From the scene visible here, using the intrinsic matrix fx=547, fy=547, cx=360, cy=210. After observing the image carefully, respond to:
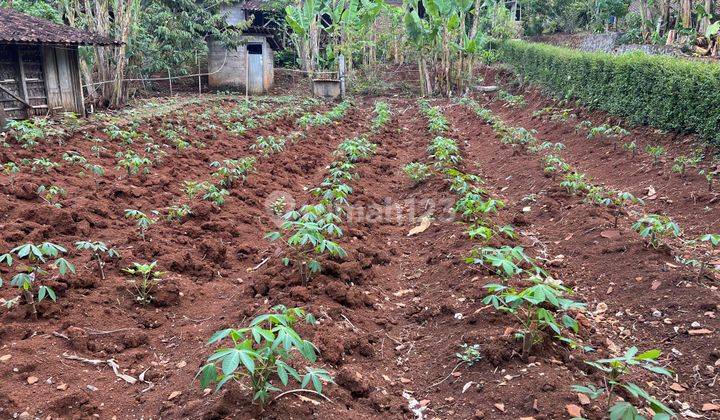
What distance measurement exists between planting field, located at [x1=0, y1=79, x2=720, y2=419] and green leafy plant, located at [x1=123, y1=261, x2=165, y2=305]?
3 cm

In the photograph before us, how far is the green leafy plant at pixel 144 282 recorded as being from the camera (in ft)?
15.2

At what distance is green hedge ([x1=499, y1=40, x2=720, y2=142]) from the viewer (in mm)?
8961

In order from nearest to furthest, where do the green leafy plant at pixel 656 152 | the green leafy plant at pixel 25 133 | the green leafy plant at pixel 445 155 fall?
1. the green leafy plant at pixel 445 155
2. the green leafy plant at pixel 656 152
3. the green leafy plant at pixel 25 133

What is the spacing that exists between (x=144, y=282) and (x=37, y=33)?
1109 centimetres

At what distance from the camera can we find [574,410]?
9.50 ft

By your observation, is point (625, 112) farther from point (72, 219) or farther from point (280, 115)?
point (72, 219)

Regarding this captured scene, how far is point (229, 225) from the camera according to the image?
6.50 meters

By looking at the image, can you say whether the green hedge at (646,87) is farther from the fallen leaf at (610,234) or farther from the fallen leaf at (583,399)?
the fallen leaf at (583,399)

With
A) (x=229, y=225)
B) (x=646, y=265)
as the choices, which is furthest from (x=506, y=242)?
(x=229, y=225)

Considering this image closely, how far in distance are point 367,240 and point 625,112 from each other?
8.15 meters

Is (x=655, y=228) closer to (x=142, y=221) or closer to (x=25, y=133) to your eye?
(x=142, y=221)

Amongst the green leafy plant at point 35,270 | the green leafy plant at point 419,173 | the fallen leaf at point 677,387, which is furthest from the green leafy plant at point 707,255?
the green leafy plant at point 35,270

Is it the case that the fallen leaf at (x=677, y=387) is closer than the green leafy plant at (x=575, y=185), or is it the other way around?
the fallen leaf at (x=677, y=387)

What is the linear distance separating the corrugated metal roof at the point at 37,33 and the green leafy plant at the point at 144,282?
9.83 meters
